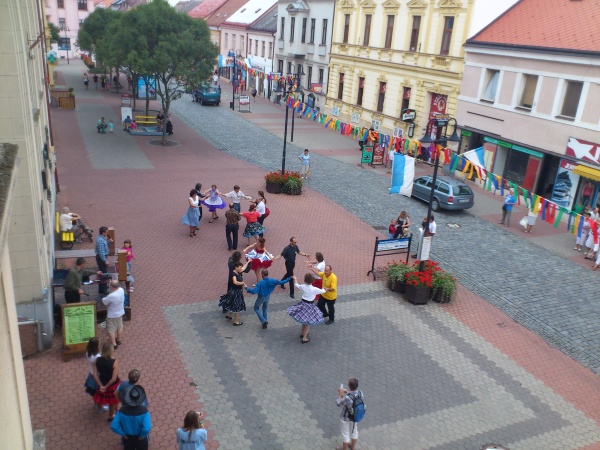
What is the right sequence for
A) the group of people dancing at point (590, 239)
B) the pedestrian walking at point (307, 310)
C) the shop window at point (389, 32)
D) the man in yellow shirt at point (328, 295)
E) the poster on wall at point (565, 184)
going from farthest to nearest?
the shop window at point (389, 32) → the poster on wall at point (565, 184) → the group of people dancing at point (590, 239) → the man in yellow shirt at point (328, 295) → the pedestrian walking at point (307, 310)

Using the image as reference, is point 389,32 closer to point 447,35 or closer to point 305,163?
point 447,35

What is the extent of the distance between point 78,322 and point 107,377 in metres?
2.24

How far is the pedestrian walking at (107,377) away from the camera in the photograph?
8227mm

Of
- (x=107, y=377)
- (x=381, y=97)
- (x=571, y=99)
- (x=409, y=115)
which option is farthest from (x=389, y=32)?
(x=107, y=377)

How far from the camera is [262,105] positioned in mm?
49594

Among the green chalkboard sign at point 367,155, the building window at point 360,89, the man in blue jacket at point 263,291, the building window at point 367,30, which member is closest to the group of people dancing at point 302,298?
the man in blue jacket at point 263,291

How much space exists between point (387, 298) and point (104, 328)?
23.1 feet

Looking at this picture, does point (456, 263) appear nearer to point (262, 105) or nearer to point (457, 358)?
point (457, 358)

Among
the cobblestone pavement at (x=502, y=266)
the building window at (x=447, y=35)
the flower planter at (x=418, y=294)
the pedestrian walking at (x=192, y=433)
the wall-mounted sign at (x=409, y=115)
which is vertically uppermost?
the building window at (x=447, y=35)

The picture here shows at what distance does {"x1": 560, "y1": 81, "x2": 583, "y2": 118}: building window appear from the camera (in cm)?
2234

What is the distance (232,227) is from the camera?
1570cm

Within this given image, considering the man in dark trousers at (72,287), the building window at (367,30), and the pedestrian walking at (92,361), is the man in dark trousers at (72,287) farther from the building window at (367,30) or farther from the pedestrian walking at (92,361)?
the building window at (367,30)

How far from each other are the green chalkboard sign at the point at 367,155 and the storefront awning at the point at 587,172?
10.2m

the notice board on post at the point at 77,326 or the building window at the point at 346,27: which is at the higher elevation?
the building window at the point at 346,27
